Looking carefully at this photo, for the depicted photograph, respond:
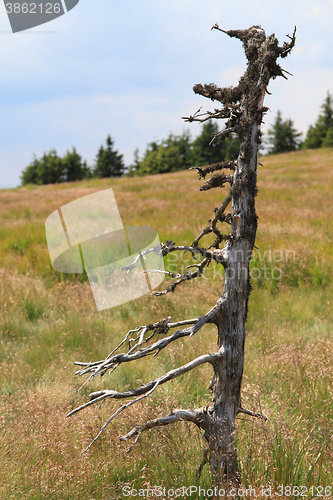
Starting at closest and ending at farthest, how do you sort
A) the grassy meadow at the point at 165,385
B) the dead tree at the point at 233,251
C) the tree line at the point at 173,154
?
the dead tree at the point at 233,251 < the grassy meadow at the point at 165,385 < the tree line at the point at 173,154

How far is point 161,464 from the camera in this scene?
212 cm

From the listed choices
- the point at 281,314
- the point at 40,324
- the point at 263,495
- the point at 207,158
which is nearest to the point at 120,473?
the point at 263,495

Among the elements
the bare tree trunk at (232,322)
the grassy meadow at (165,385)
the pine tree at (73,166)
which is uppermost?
the pine tree at (73,166)

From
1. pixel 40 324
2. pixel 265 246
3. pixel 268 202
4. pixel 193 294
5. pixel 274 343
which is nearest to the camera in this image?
pixel 274 343

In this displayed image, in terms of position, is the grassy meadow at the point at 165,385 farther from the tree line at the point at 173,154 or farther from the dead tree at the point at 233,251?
the tree line at the point at 173,154

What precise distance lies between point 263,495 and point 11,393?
7.92 feet

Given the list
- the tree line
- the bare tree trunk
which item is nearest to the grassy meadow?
the bare tree trunk

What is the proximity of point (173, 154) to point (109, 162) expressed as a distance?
1315 centimetres

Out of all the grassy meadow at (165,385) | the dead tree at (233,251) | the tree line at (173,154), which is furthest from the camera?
the tree line at (173,154)

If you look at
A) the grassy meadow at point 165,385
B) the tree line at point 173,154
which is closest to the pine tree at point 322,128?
the tree line at point 173,154

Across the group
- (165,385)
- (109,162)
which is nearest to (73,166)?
(109,162)

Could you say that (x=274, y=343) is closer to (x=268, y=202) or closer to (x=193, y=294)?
(x=193, y=294)

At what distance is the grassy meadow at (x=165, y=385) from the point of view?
2.02 meters

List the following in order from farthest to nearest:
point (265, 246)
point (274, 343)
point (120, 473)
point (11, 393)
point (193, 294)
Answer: point (265, 246) < point (193, 294) < point (274, 343) < point (11, 393) < point (120, 473)
